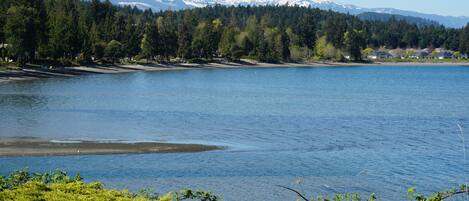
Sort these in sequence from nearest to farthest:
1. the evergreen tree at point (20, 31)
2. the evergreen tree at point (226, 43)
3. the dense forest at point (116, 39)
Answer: the evergreen tree at point (20, 31) → the dense forest at point (116, 39) → the evergreen tree at point (226, 43)

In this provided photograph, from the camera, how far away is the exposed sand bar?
3139 centimetres

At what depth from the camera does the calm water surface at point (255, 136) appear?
2642 centimetres

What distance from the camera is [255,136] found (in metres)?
39.5

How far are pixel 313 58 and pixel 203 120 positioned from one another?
150 metres

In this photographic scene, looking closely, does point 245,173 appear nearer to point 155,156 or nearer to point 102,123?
point 155,156

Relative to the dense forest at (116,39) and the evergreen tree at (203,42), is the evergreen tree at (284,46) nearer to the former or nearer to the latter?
the dense forest at (116,39)

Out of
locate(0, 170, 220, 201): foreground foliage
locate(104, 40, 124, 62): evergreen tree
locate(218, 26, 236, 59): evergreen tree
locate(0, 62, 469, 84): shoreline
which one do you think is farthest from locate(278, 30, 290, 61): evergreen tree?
locate(0, 170, 220, 201): foreground foliage

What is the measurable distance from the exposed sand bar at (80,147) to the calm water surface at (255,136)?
1.21 m

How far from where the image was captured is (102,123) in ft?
145

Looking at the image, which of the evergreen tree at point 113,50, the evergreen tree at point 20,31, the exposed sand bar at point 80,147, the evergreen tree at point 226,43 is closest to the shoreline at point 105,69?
the evergreen tree at point 113,50

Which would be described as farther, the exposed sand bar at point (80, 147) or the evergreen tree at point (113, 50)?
the evergreen tree at point (113, 50)

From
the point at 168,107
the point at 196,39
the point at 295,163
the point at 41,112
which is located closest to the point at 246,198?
the point at 295,163

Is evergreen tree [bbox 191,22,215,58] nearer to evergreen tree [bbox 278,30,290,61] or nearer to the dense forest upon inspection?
the dense forest

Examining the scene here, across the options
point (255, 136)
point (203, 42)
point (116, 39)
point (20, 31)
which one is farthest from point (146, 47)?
point (255, 136)
